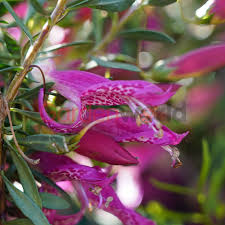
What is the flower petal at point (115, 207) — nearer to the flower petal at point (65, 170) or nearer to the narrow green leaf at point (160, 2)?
the flower petal at point (65, 170)

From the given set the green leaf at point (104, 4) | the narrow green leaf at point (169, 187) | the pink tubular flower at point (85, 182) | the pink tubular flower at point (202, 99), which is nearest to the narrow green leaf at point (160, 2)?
the green leaf at point (104, 4)

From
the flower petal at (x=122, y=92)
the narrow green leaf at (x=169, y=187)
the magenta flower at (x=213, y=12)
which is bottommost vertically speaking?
the narrow green leaf at (x=169, y=187)

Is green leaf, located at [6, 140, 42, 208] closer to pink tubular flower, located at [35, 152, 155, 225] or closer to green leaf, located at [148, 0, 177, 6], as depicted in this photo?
pink tubular flower, located at [35, 152, 155, 225]

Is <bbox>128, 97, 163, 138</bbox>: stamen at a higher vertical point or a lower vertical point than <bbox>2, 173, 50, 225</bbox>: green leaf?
higher

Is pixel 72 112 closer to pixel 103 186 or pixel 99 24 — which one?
pixel 103 186

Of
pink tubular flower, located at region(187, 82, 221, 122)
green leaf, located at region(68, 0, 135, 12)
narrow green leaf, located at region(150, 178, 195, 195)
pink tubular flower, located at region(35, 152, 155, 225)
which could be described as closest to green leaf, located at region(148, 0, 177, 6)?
green leaf, located at region(68, 0, 135, 12)

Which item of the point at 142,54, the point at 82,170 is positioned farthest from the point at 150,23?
the point at 82,170
